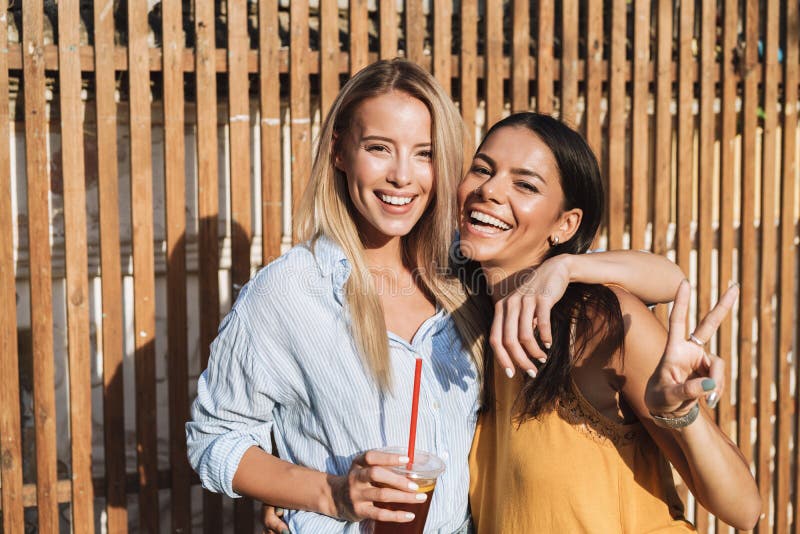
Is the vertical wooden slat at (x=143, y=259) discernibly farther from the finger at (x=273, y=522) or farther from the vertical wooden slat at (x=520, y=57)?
the vertical wooden slat at (x=520, y=57)

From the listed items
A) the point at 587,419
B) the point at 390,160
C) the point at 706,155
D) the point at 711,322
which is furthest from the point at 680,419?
the point at 706,155

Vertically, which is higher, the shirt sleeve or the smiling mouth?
the smiling mouth

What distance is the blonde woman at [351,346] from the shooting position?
2135mm

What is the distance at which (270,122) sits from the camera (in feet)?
11.3

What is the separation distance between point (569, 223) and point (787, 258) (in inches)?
91.4

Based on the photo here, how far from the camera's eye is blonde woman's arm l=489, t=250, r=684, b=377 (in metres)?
1.94

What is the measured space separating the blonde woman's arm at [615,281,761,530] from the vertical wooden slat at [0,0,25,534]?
2.44m

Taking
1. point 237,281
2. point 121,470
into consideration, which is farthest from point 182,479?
point 237,281

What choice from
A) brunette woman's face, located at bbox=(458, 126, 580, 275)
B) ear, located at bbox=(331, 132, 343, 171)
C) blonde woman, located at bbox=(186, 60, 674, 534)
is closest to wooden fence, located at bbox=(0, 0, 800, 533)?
ear, located at bbox=(331, 132, 343, 171)

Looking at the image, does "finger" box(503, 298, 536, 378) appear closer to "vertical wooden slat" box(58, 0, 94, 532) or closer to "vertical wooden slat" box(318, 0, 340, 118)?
"vertical wooden slat" box(318, 0, 340, 118)

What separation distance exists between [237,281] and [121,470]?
95cm

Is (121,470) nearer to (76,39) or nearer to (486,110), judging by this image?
(76,39)

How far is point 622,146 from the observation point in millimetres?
3855

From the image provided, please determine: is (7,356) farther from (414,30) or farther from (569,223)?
(569,223)
